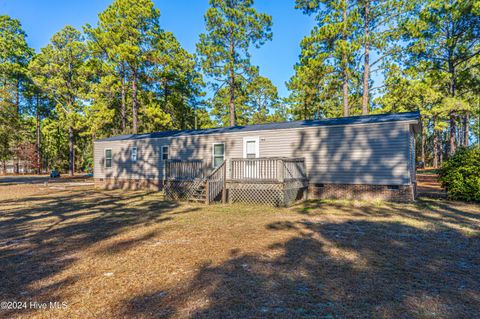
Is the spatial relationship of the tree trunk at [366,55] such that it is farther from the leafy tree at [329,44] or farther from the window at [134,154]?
the window at [134,154]

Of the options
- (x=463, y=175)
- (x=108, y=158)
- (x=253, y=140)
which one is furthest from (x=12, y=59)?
(x=463, y=175)

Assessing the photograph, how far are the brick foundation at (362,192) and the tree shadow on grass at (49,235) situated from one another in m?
6.71

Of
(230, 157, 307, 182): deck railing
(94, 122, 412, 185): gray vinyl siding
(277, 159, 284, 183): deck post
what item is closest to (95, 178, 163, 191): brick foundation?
(94, 122, 412, 185): gray vinyl siding

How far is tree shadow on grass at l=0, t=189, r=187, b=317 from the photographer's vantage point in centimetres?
368

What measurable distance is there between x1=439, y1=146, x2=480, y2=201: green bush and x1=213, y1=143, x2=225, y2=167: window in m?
10.4

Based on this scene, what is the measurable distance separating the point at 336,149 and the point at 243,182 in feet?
14.9

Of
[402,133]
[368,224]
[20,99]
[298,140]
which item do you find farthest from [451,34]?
[20,99]

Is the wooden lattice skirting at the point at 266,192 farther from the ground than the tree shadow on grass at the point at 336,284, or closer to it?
farther from the ground

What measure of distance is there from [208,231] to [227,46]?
795 inches

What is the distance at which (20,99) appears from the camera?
1390 inches

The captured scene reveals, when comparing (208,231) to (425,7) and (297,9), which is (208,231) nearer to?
(297,9)

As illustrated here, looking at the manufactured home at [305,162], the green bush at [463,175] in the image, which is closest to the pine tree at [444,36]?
the manufactured home at [305,162]

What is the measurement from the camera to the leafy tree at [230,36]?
22.1 m

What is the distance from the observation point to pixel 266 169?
10.6 m
